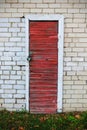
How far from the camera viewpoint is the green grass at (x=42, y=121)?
292 inches

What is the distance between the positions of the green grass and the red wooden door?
0.35 m

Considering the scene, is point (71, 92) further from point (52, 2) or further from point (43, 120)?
point (52, 2)

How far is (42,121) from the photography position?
25.7 ft

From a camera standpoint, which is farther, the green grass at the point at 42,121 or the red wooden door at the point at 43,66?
the red wooden door at the point at 43,66

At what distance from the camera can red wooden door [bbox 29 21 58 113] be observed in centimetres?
870

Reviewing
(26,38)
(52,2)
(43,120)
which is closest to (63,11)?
(52,2)

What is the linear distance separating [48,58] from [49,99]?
35.4 inches

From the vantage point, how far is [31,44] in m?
8.73

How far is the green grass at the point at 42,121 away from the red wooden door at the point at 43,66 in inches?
13.8

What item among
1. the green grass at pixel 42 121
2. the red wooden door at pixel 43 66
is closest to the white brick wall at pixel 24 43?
the red wooden door at pixel 43 66

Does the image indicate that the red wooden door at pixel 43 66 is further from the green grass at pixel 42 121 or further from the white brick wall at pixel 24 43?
the green grass at pixel 42 121

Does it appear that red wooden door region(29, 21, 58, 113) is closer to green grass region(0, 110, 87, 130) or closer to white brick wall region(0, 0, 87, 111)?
white brick wall region(0, 0, 87, 111)

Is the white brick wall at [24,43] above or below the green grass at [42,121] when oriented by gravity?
above

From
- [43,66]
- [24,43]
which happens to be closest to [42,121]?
[43,66]
